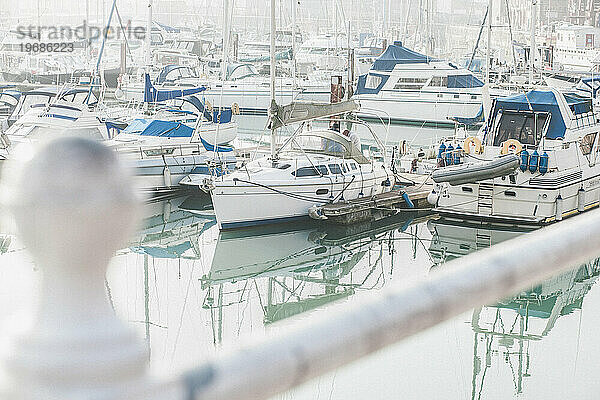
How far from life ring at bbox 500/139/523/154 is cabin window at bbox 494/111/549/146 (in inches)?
19.7

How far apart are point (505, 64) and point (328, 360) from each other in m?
33.3

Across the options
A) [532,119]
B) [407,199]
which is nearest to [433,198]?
[407,199]

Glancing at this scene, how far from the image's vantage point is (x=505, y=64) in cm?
3269

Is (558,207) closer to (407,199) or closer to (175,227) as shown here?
(407,199)

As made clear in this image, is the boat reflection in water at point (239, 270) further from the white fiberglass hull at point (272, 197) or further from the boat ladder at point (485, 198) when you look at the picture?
the boat ladder at point (485, 198)

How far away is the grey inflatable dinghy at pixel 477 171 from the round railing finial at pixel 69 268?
37.7 feet

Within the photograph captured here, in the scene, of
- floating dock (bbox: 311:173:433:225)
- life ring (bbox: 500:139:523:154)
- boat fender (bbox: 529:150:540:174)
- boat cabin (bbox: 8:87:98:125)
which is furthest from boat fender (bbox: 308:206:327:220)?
boat cabin (bbox: 8:87:98:125)

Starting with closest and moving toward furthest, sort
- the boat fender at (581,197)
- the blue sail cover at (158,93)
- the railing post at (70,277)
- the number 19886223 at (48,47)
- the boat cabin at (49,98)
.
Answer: the railing post at (70,277)
the boat fender at (581,197)
the boat cabin at (49,98)
the blue sail cover at (158,93)
the number 19886223 at (48,47)

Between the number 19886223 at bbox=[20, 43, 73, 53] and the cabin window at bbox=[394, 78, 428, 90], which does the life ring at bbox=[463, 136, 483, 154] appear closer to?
the cabin window at bbox=[394, 78, 428, 90]

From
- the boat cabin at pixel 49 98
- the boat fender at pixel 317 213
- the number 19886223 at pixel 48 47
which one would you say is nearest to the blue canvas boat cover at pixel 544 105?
the boat fender at pixel 317 213

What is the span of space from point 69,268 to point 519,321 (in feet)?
26.8

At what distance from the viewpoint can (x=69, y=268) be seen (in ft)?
1.53

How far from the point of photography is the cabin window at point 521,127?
41.9ft

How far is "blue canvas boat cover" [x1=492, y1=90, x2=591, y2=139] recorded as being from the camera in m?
12.7
